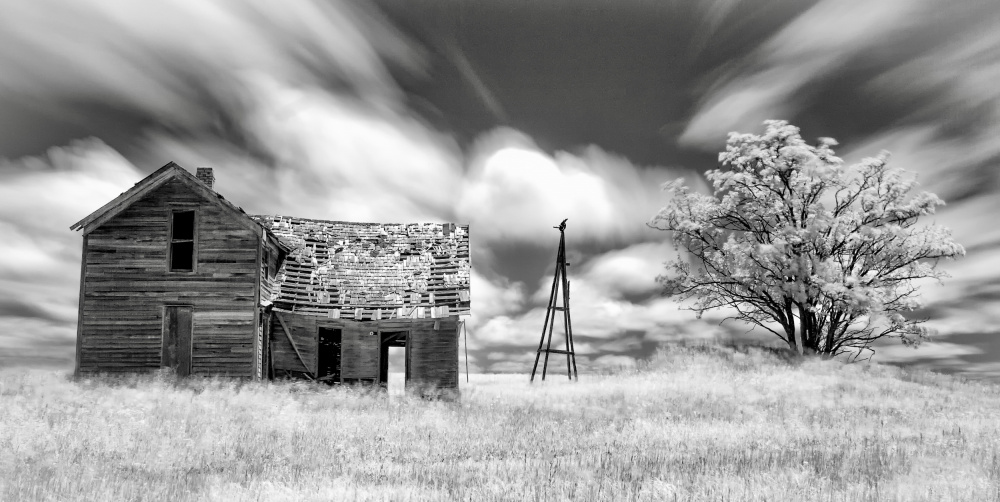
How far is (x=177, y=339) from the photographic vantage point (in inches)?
945

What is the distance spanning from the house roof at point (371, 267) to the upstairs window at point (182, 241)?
322 centimetres

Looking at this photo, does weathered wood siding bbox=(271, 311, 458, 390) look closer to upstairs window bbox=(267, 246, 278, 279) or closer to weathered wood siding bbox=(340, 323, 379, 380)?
weathered wood siding bbox=(340, 323, 379, 380)

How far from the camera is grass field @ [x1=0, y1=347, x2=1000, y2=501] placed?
400 inches

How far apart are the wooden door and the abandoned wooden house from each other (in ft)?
0.10

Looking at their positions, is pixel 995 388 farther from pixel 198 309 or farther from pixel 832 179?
pixel 198 309

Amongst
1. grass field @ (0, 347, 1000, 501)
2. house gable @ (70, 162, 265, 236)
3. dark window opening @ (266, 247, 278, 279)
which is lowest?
grass field @ (0, 347, 1000, 501)

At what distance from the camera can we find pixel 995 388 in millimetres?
28641

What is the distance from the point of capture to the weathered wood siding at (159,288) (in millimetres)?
23953

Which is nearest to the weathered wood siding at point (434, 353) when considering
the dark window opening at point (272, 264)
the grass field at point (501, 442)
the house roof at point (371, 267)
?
the house roof at point (371, 267)

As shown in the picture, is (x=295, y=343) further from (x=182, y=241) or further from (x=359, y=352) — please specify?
(x=182, y=241)

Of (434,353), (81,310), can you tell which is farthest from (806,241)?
(81,310)

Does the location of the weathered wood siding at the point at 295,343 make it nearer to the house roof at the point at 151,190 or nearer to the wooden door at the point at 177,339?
the wooden door at the point at 177,339

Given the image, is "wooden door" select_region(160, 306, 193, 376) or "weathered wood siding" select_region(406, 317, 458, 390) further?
"weathered wood siding" select_region(406, 317, 458, 390)

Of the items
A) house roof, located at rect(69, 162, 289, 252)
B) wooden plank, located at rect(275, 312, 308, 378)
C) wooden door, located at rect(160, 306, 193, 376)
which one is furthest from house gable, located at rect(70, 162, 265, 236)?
wooden plank, located at rect(275, 312, 308, 378)
